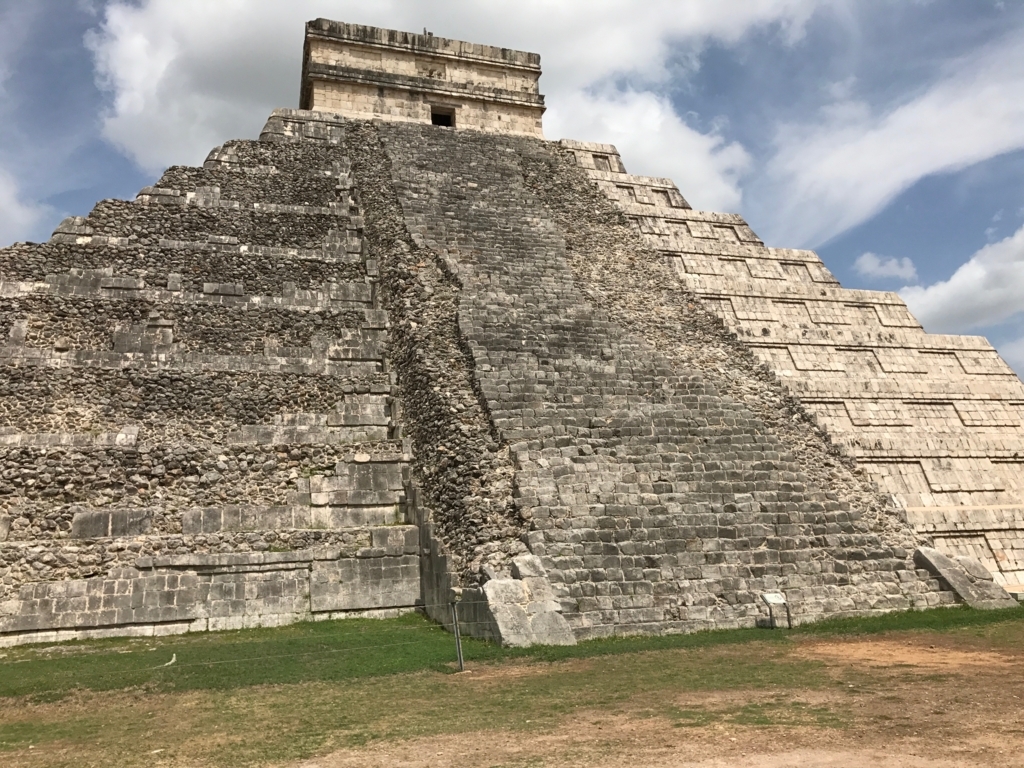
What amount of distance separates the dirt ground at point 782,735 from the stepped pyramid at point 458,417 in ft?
9.64

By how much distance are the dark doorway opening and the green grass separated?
1564 cm

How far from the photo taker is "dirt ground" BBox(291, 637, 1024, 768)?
4.23 m

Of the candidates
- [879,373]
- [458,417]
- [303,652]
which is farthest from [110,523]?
[879,373]

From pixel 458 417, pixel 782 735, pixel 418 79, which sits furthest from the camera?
pixel 418 79

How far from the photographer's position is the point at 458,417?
36.1 feet

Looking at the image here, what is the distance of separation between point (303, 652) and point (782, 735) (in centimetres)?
520

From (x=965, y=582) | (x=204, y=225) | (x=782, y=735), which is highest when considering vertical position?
(x=204, y=225)

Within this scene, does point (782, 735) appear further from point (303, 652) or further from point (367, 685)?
point (303, 652)

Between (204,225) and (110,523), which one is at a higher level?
(204,225)

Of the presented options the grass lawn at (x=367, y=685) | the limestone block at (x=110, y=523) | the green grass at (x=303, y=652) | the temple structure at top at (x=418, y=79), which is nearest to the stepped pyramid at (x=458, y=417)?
the limestone block at (x=110, y=523)

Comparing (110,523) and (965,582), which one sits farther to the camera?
(110,523)

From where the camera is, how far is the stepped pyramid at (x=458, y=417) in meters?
9.55

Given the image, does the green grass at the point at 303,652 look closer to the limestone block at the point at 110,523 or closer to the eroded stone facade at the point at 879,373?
the limestone block at the point at 110,523

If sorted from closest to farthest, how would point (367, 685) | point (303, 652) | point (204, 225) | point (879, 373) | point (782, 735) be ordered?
point (782, 735) < point (367, 685) < point (303, 652) < point (204, 225) < point (879, 373)
